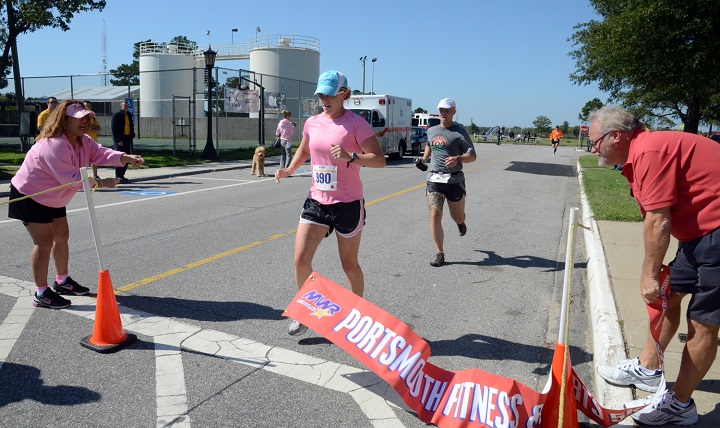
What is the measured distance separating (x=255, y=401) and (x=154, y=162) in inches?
692

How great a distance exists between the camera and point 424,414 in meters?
3.29

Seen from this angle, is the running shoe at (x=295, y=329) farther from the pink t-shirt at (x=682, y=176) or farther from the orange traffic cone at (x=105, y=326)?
the pink t-shirt at (x=682, y=176)

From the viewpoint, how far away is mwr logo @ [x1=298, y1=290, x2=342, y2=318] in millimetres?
3695

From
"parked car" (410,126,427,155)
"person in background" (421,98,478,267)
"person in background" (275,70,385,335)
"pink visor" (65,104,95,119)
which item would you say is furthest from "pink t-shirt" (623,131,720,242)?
"parked car" (410,126,427,155)

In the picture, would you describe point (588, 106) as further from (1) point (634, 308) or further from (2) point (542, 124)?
(1) point (634, 308)

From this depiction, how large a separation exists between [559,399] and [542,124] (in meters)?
96.4

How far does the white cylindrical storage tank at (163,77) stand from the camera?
36634 mm

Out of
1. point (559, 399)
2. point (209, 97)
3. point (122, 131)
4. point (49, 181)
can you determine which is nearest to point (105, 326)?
point (49, 181)

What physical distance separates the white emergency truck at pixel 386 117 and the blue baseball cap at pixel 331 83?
20117mm

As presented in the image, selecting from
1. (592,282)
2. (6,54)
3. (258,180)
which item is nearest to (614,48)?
(258,180)

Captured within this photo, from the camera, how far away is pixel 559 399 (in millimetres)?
3008

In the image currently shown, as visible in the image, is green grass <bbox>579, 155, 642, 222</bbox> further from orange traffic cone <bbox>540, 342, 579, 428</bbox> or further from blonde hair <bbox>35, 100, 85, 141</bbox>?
blonde hair <bbox>35, 100, 85, 141</bbox>

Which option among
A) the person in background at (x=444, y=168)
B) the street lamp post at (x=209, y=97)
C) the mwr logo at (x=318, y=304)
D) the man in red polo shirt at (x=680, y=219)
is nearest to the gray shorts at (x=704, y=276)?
the man in red polo shirt at (x=680, y=219)

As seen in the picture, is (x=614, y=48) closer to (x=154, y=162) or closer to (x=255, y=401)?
(x=154, y=162)
